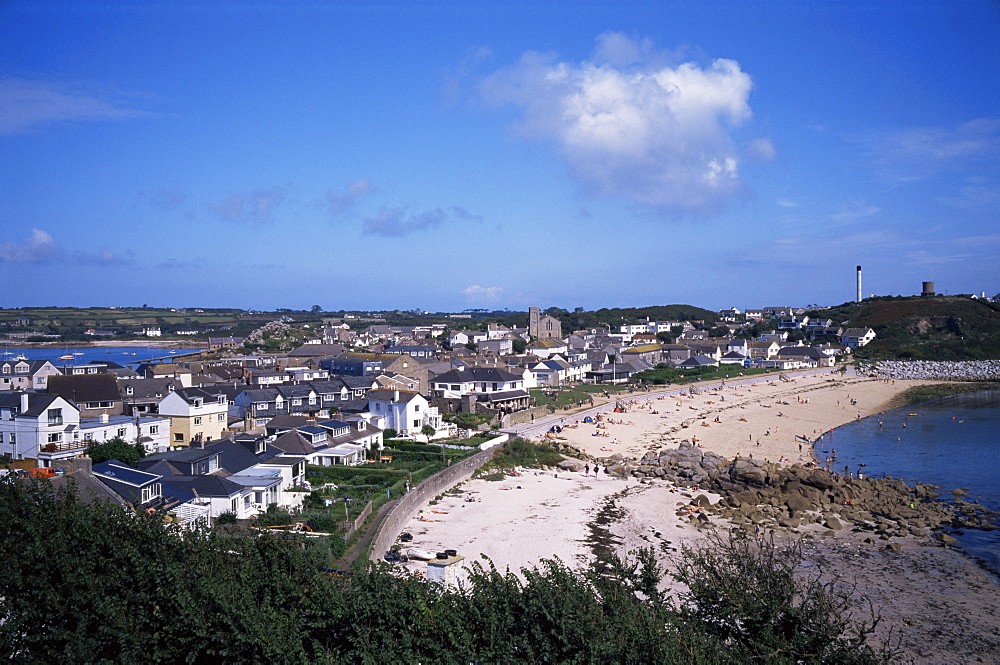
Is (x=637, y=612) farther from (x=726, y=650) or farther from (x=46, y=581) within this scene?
(x=46, y=581)

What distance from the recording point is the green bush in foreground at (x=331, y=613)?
9180 mm

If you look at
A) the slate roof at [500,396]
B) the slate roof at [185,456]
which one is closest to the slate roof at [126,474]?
the slate roof at [185,456]

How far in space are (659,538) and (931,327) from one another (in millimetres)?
89949

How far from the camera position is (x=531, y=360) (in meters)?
61.7

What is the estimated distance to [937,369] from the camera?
7300cm

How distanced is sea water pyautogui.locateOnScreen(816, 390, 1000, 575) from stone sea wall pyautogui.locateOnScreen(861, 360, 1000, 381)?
63.2 feet

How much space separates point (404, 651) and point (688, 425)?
34.2 meters

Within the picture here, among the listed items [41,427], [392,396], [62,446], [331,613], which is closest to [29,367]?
[41,427]

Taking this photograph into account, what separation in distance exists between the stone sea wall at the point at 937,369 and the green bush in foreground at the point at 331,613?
2598 inches

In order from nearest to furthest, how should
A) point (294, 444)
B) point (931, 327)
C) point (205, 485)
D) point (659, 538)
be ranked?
point (205, 485), point (659, 538), point (294, 444), point (931, 327)

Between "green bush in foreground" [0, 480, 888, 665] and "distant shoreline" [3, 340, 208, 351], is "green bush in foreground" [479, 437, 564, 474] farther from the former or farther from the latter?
"distant shoreline" [3, 340, 208, 351]

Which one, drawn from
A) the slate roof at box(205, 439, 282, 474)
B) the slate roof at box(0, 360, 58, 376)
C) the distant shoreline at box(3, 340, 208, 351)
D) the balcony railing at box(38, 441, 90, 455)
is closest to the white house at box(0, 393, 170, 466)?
the balcony railing at box(38, 441, 90, 455)

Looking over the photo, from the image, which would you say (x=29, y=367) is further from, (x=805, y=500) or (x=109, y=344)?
(x=109, y=344)

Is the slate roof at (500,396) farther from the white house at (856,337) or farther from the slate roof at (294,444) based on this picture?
the white house at (856,337)
